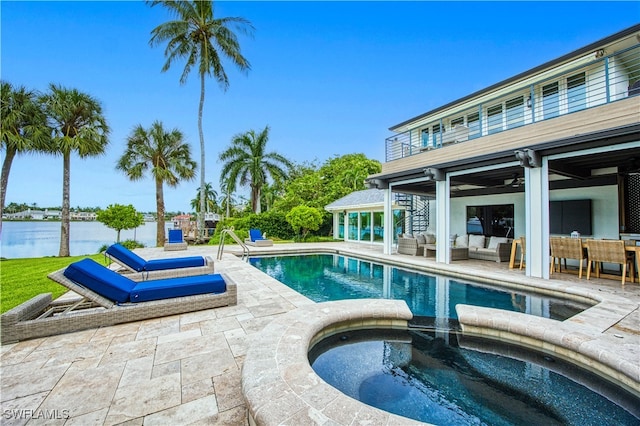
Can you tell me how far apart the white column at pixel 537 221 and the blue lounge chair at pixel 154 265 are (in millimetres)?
8581

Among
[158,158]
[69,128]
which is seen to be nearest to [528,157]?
[158,158]

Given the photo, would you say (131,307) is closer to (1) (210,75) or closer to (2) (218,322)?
(2) (218,322)

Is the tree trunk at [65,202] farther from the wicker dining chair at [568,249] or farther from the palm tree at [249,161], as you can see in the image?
the wicker dining chair at [568,249]

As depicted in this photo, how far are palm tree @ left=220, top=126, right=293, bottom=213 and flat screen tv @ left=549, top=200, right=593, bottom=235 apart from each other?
19.2 meters

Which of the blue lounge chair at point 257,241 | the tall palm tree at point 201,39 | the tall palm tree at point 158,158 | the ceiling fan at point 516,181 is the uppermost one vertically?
the tall palm tree at point 201,39

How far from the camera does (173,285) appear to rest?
502 cm

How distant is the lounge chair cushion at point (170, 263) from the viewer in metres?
6.97

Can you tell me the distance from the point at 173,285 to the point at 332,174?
27.7m

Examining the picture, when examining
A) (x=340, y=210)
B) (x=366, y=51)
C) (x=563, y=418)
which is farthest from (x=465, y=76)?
(x=563, y=418)

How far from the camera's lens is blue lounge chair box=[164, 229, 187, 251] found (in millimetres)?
14195

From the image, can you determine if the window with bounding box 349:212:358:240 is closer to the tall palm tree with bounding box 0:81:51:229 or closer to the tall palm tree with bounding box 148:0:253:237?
the tall palm tree with bounding box 148:0:253:237

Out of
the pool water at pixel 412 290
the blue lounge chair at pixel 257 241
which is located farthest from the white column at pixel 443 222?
the blue lounge chair at pixel 257 241

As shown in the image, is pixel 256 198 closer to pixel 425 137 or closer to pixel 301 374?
pixel 425 137

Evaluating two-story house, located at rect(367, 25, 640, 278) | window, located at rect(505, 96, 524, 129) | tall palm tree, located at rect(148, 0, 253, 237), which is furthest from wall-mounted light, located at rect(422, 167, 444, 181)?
tall palm tree, located at rect(148, 0, 253, 237)
